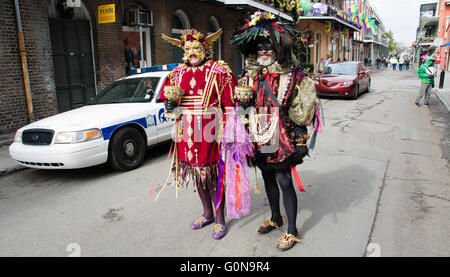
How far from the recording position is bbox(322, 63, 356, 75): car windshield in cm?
1512

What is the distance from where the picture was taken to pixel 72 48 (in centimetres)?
1007

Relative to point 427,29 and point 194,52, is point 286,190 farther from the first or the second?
point 427,29

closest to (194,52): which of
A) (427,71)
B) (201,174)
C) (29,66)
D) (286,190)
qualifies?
(201,174)

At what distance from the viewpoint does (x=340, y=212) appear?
13.3 ft

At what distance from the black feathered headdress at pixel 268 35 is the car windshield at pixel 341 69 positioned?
12961mm

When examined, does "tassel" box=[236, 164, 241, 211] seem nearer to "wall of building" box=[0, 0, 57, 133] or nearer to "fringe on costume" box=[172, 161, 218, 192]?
"fringe on costume" box=[172, 161, 218, 192]

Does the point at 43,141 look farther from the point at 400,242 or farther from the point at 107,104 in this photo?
the point at 400,242

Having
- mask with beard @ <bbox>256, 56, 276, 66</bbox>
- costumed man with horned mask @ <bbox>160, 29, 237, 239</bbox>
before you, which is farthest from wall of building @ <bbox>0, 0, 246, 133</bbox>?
mask with beard @ <bbox>256, 56, 276, 66</bbox>

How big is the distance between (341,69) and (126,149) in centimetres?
1215

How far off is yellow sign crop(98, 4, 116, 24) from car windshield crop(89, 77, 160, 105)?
3.86 meters

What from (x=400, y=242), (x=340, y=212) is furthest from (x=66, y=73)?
(x=400, y=242)

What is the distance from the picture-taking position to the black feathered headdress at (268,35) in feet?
9.80
